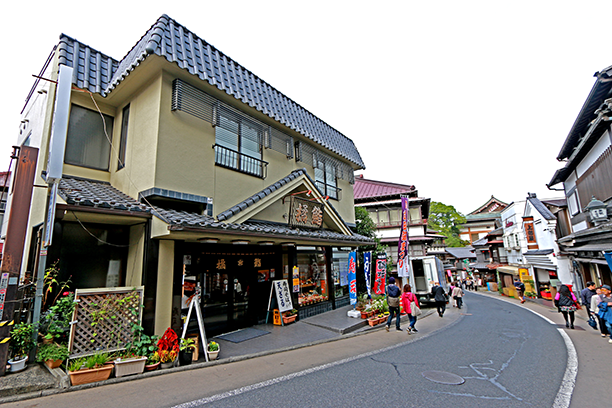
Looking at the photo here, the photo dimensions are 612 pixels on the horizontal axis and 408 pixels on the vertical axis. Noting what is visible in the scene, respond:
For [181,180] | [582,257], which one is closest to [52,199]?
[181,180]

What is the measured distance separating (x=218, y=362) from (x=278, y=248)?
223 inches

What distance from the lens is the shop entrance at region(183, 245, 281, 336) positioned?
9336 millimetres

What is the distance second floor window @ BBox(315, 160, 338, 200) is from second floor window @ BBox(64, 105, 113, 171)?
29.8 ft

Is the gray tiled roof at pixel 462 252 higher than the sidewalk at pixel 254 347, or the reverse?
the gray tiled roof at pixel 462 252

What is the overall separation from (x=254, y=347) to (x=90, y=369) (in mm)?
3947

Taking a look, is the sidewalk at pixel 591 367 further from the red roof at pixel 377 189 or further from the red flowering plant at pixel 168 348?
the red roof at pixel 377 189

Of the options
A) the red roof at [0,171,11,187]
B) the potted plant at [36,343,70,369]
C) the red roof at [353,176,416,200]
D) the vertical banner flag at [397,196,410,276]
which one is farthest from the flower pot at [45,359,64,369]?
the red roof at [353,176,416,200]

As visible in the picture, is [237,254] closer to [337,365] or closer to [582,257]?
Result: [337,365]

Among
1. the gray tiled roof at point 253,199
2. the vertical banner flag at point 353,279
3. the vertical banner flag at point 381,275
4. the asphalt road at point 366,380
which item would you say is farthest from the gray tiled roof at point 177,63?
the asphalt road at point 366,380

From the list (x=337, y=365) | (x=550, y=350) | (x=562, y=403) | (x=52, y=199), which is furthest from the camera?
(x=550, y=350)

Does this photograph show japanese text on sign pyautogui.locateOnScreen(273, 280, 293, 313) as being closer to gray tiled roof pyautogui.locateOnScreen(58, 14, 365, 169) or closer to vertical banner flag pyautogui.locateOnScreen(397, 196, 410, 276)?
vertical banner flag pyautogui.locateOnScreen(397, 196, 410, 276)

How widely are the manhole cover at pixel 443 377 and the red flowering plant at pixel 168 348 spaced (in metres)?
5.65

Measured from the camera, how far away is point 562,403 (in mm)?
4996

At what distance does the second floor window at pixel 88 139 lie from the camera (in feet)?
29.3
